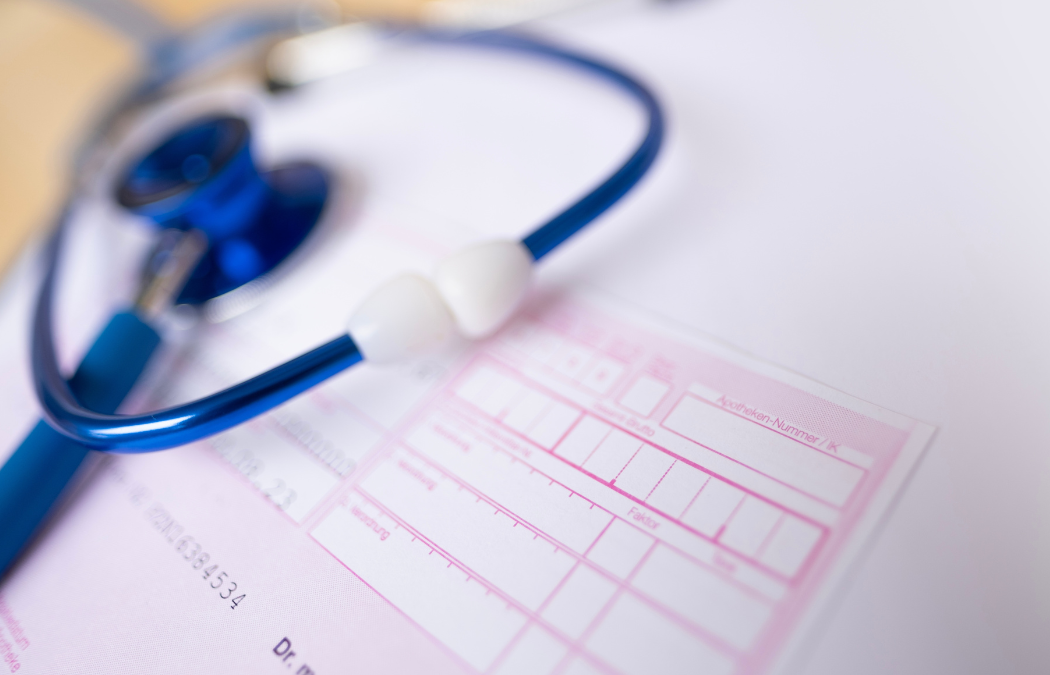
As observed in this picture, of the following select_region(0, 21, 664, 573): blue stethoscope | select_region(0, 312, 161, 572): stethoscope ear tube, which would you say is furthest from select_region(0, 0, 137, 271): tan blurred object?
select_region(0, 312, 161, 572): stethoscope ear tube

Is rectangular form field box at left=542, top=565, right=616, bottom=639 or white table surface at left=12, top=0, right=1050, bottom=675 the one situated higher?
white table surface at left=12, top=0, right=1050, bottom=675

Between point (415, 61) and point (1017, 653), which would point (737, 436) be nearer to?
point (1017, 653)

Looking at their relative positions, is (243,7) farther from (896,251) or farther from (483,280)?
(896,251)

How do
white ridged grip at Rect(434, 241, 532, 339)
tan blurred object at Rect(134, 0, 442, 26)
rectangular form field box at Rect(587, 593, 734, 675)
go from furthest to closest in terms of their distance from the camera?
tan blurred object at Rect(134, 0, 442, 26), white ridged grip at Rect(434, 241, 532, 339), rectangular form field box at Rect(587, 593, 734, 675)

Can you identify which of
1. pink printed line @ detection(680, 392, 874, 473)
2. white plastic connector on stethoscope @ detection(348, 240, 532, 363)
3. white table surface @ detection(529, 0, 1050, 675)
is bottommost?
white plastic connector on stethoscope @ detection(348, 240, 532, 363)

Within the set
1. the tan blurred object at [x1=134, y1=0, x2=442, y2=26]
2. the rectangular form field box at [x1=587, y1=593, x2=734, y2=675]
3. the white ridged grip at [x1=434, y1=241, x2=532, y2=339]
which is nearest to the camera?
the rectangular form field box at [x1=587, y1=593, x2=734, y2=675]

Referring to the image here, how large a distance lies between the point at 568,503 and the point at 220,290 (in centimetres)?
31

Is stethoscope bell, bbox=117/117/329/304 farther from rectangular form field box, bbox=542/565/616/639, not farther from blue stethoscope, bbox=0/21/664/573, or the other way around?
rectangular form field box, bbox=542/565/616/639

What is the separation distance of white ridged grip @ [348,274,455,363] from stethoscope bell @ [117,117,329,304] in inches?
6.5

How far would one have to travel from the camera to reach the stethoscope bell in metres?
0.46

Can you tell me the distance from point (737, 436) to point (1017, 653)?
5.2 inches

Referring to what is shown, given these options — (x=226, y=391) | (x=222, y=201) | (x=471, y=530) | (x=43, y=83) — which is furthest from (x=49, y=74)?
(x=471, y=530)

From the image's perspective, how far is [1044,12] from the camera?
0.49m

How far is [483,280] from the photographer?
372 millimetres
